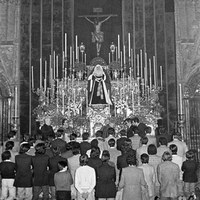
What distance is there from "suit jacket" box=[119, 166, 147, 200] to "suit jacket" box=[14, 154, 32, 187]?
219 centimetres

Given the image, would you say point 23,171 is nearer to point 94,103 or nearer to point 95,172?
point 95,172

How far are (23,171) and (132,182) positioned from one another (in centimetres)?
247

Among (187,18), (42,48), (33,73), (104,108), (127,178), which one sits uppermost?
(187,18)

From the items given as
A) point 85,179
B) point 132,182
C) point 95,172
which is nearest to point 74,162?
point 95,172

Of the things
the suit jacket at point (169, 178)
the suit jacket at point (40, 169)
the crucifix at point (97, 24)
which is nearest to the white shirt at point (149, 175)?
the suit jacket at point (169, 178)

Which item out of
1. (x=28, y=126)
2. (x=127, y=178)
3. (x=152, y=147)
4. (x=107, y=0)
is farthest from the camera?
(x=107, y=0)

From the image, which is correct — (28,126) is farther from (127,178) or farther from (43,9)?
(127,178)

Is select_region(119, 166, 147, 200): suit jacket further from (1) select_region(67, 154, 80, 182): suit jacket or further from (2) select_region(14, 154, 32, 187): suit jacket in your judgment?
(2) select_region(14, 154, 32, 187): suit jacket

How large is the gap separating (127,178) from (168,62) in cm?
1314

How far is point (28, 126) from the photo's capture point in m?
19.5

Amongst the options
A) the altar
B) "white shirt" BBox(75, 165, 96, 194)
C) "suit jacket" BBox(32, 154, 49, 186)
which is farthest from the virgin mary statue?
"white shirt" BBox(75, 165, 96, 194)

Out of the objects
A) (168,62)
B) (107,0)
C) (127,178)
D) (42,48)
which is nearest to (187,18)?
(168,62)

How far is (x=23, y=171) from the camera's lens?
28.5 ft

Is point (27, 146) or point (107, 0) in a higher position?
point (107, 0)
